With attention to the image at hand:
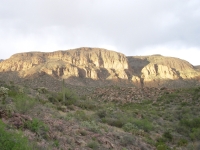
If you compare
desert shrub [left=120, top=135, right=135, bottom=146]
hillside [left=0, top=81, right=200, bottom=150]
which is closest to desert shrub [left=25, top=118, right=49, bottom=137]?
hillside [left=0, top=81, right=200, bottom=150]

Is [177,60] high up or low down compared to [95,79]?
up

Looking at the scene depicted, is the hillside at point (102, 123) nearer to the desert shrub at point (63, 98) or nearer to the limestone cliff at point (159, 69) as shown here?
the desert shrub at point (63, 98)

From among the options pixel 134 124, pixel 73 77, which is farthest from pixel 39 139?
pixel 73 77

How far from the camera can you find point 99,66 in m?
110

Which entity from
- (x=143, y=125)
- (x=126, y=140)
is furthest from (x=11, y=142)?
(x=143, y=125)

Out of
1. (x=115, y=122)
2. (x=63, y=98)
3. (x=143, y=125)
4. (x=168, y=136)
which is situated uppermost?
(x=63, y=98)

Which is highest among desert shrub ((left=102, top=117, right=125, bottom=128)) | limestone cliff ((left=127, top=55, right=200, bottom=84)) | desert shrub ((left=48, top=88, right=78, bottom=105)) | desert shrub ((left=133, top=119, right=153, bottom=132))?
limestone cliff ((left=127, top=55, right=200, bottom=84))

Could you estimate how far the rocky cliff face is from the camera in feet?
293

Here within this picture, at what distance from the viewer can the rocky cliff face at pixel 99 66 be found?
293 feet

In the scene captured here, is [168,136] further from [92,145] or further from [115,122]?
[92,145]

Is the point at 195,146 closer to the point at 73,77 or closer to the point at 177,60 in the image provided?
the point at 73,77

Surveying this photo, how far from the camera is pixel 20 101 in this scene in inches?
495

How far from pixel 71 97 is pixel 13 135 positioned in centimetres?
2550

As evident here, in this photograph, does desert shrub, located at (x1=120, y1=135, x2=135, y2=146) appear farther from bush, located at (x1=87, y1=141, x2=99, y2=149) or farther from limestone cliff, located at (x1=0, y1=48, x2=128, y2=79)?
limestone cliff, located at (x1=0, y1=48, x2=128, y2=79)
